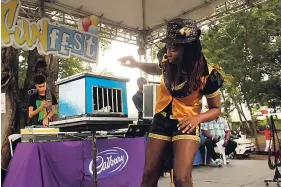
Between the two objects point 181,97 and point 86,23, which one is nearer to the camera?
point 181,97

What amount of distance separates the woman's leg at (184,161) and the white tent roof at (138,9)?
526cm

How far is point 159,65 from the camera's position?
214cm

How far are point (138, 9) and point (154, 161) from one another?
5747 millimetres

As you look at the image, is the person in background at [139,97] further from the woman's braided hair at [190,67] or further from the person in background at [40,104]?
the woman's braided hair at [190,67]

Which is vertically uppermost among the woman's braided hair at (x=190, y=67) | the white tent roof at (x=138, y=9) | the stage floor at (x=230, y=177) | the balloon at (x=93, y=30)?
the white tent roof at (x=138, y=9)

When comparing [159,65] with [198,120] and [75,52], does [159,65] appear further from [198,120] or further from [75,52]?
[75,52]

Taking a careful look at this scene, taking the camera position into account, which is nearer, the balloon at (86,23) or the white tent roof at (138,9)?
the balloon at (86,23)

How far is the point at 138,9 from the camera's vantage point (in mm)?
7102

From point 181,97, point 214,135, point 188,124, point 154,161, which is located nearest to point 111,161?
point 154,161

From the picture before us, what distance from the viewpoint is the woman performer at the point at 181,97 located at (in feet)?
5.91

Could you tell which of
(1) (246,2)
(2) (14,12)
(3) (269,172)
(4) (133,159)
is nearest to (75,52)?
(2) (14,12)

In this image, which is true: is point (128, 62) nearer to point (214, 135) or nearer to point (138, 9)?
point (138, 9)

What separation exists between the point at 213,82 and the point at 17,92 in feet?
20.0

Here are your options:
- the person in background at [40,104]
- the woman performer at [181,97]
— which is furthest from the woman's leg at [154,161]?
the person in background at [40,104]
